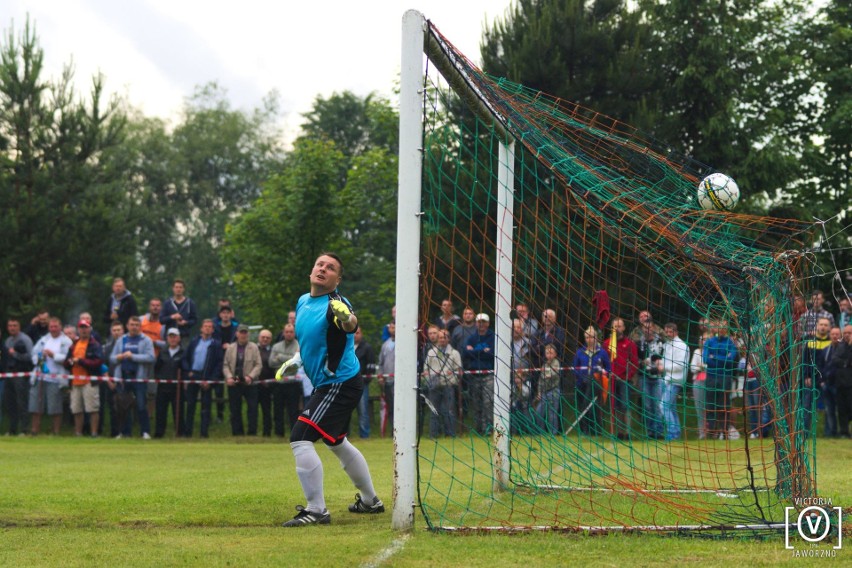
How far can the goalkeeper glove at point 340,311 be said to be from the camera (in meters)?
6.97

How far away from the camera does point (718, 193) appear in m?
8.09

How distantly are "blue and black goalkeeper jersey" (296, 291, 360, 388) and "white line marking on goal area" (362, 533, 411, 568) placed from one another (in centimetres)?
147

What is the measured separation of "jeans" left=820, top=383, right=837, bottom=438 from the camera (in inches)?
651

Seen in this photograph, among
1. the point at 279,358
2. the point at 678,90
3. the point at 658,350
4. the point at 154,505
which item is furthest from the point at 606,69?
the point at 154,505

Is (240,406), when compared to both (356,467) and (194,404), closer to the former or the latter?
(194,404)

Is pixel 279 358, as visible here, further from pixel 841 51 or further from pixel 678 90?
pixel 841 51

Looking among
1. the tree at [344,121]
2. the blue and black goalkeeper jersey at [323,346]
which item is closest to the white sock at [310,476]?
the blue and black goalkeeper jersey at [323,346]

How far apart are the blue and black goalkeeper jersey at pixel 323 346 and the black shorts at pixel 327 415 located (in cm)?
7

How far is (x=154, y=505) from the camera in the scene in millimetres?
8164

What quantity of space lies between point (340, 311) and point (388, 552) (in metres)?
1.77

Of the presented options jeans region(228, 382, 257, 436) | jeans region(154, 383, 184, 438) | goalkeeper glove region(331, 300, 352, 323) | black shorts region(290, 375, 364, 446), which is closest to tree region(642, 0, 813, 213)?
jeans region(228, 382, 257, 436)

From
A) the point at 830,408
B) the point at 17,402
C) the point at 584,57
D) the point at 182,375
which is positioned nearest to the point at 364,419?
the point at 182,375

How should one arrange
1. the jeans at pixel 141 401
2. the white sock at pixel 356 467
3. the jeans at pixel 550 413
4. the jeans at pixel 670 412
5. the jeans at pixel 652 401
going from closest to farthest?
the white sock at pixel 356 467 → the jeans at pixel 550 413 → the jeans at pixel 670 412 → the jeans at pixel 652 401 → the jeans at pixel 141 401

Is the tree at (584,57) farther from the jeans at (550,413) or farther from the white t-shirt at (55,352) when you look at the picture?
the jeans at (550,413)
